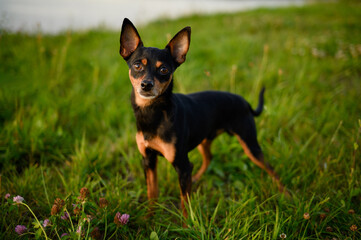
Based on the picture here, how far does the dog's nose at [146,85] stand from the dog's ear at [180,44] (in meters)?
0.49

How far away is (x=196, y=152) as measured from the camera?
314cm

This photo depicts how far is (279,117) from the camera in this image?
3.56 m

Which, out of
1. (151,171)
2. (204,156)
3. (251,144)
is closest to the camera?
(151,171)

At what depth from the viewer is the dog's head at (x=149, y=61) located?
1942 millimetres

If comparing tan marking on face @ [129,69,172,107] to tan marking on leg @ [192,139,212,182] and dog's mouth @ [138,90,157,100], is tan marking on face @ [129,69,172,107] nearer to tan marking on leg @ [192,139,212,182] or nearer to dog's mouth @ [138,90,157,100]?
dog's mouth @ [138,90,157,100]

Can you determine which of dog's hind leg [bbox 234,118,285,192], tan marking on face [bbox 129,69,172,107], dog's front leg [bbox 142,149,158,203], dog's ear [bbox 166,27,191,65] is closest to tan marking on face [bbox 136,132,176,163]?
dog's front leg [bbox 142,149,158,203]

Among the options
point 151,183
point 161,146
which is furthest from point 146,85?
point 151,183

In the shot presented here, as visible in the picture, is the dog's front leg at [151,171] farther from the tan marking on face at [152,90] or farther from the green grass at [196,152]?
the tan marking on face at [152,90]

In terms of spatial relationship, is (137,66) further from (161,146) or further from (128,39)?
(161,146)

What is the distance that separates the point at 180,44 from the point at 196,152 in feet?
4.96

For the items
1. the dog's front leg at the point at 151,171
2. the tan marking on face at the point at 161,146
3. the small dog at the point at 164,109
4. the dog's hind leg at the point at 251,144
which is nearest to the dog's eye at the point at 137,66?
the small dog at the point at 164,109

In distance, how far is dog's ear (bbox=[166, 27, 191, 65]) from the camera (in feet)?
6.82

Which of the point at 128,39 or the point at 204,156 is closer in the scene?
the point at 128,39

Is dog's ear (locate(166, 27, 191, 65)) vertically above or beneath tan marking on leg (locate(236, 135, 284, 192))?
above
